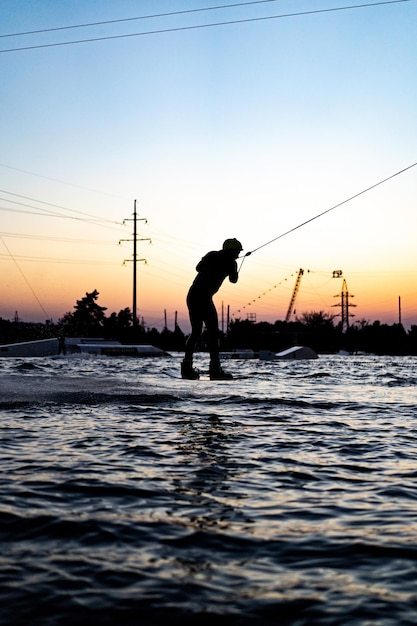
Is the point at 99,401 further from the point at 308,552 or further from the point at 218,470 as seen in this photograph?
the point at 308,552

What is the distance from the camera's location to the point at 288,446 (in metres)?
5.40

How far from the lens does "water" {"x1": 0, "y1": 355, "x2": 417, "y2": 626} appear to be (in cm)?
217

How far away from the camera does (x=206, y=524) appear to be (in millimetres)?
3039

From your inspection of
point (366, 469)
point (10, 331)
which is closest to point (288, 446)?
point (366, 469)

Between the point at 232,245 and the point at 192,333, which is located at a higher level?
the point at 232,245

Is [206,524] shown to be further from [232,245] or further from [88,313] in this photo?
[88,313]

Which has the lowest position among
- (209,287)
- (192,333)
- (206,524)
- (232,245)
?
(206,524)

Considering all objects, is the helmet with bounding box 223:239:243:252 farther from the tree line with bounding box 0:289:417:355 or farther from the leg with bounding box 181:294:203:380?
the tree line with bounding box 0:289:417:355

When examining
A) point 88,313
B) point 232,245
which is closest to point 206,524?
point 232,245

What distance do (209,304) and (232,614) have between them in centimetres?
969

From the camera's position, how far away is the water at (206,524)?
217 cm

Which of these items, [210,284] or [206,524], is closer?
[206,524]

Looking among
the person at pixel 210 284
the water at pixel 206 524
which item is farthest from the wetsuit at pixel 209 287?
the water at pixel 206 524

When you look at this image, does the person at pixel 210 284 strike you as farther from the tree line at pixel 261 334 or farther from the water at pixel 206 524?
the tree line at pixel 261 334
